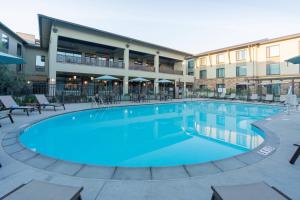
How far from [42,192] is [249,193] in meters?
2.04

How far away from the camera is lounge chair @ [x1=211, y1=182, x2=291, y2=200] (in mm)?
1697

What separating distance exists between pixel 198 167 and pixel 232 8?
15697 millimetres

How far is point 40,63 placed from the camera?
75.2 feet

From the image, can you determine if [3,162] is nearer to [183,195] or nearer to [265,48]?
[183,195]

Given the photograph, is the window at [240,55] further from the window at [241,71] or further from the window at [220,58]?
the window at [220,58]

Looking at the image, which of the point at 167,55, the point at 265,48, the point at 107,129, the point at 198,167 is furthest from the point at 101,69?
the point at 265,48

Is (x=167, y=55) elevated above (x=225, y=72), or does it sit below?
above

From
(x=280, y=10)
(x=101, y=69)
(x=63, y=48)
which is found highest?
(x=280, y=10)

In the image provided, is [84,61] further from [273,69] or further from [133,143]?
[273,69]

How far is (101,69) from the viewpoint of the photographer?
64.9 ft

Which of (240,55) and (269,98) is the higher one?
(240,55)

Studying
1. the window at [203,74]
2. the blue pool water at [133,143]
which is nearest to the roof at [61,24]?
the blue pool water at [133,143]

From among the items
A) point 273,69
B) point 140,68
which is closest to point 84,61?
point 140,68

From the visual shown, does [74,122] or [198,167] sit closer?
[198,167]
